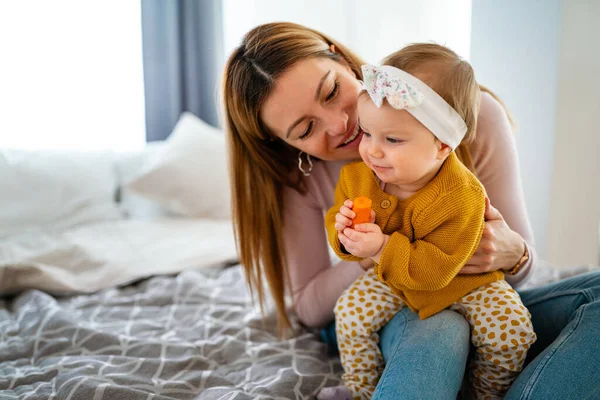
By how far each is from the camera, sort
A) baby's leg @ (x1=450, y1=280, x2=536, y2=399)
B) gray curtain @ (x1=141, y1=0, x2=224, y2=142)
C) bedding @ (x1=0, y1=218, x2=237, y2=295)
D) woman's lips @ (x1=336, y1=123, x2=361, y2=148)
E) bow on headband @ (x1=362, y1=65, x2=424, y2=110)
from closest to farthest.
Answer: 1. bow on headband @ (x1=362, y1=65, x2=424, y2=110)
2. baby's leg @ (x1=450, y1=280, x2=536, y2=399)
3. woman's lips @ (x1=336, y1=123, x2=361, y2=148)
4. bedding @ (x1=0, y1=218, x2=237, y2=295)
5. gray curtain @ (x1=141, y1=0, x2=224, y2=142)

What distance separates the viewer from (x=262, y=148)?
139cm

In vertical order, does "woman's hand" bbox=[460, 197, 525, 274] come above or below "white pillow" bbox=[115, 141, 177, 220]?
above

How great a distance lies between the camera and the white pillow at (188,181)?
2.52 metres

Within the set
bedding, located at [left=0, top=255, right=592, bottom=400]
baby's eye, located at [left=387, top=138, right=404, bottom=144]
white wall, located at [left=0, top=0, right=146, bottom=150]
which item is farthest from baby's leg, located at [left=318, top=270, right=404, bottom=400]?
white wall, located at [left=0, top=0, right=146, bottom=150]

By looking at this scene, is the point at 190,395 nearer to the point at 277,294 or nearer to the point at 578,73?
the point at 277,294

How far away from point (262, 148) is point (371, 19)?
4.79 ft

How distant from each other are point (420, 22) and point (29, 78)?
1.85 metres

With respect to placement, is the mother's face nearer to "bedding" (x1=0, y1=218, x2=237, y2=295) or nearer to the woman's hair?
the woman's hair

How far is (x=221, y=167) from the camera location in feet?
8.59

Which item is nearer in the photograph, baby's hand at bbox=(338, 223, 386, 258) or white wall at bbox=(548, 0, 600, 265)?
baby's hand at bbox=(338, 223, 386, 258)

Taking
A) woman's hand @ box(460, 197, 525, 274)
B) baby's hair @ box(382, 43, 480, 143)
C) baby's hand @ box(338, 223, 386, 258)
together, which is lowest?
woman's hand @ box(460, 197, 525, 274)

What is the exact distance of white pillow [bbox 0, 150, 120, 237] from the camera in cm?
220

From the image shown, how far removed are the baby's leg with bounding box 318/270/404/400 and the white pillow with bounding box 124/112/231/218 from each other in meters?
1.48

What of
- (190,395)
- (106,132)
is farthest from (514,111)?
(106,132)
